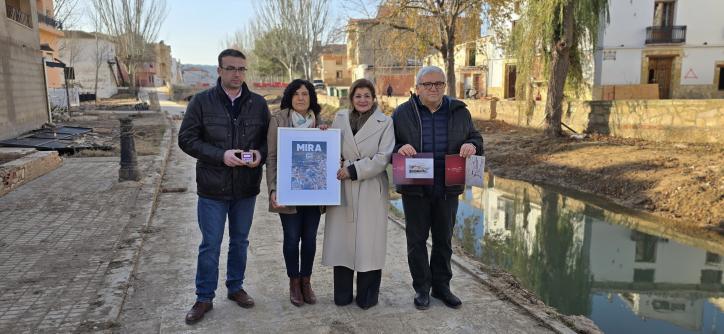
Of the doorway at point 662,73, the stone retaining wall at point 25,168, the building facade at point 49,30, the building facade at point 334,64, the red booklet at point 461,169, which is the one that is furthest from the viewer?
the building facade at point 334,64

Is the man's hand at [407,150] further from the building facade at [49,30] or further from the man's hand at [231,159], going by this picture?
the building facade at [49,30]

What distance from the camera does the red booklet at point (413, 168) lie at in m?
3.64

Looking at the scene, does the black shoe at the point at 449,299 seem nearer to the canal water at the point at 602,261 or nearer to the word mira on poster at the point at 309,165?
the word mira on poster at the point at 309,165

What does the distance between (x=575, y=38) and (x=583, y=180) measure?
18.2 ft

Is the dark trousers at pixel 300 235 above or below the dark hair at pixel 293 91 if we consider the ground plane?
below

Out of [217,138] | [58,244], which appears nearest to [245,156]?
[217,138]

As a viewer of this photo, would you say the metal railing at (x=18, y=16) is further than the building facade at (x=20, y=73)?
Yes

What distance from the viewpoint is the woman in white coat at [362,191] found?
3666 mm

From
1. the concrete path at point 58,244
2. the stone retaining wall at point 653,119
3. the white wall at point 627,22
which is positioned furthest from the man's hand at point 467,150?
the white wall at point 627,22

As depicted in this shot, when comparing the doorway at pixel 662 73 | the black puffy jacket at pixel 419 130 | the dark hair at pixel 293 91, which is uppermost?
the doorway at pixel 662 73

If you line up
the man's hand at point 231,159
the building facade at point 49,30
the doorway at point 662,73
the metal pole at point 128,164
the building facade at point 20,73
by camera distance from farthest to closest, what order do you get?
the doorway at point 662,73, the building facade at point 49,30, the building facade at point 20,73, the metal pole at point 128,164, the man's hand at point 231,159

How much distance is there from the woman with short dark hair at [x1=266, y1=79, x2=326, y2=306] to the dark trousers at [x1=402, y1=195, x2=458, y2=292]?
721mm

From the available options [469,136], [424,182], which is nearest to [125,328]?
[424,182]

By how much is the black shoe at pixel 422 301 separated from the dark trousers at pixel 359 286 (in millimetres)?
321
